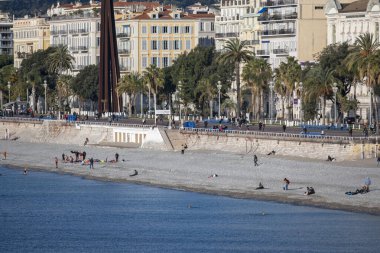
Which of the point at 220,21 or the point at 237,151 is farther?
the point at 220,21

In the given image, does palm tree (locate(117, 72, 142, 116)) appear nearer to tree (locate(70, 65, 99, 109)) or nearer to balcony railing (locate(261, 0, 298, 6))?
tree (locate(70, 65, 99, 109))

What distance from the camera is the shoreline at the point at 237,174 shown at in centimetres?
9544

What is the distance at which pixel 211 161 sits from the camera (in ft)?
393

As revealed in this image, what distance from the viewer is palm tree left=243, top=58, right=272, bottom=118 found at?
154 m

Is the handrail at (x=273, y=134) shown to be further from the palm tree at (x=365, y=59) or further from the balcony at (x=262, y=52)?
the balcony at (x=262, y=52)

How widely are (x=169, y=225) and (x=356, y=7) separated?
6116 cm

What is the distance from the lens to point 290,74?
14862cm

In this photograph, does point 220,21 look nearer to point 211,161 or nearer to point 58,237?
point 211,161

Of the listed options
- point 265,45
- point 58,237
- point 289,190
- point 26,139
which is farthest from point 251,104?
point 58,237

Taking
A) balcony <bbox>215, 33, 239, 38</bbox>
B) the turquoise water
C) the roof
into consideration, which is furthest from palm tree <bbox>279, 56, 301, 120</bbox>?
the turquoise water

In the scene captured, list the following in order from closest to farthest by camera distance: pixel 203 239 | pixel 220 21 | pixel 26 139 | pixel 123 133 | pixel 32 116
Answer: pixel 203 239, pixel 123 133, pixel 26 139, pixel 32 116, pixel 220 21

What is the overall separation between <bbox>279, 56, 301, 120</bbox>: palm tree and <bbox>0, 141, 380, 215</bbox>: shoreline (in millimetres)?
18362

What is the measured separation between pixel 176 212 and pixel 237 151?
27633mm

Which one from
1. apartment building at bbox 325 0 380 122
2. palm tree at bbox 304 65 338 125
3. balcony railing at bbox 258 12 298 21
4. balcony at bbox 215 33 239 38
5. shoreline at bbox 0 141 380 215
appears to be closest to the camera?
shoreline at bbox 0 141 380 215
